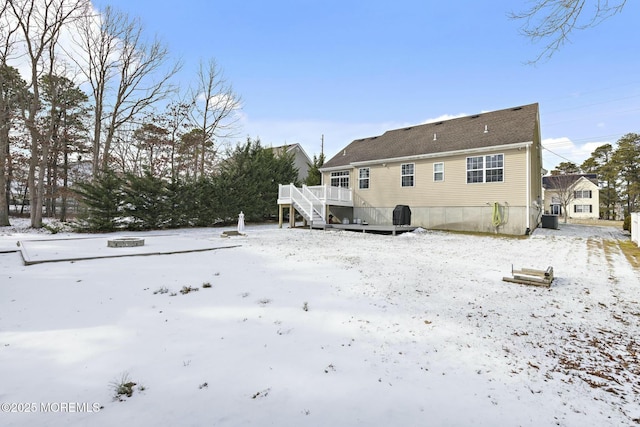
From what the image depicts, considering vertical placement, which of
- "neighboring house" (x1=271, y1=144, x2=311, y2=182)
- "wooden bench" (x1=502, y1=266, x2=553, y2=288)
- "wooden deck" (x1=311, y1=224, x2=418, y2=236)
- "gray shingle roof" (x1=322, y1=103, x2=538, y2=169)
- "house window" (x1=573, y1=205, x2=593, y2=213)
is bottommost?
"wooden bench" (x1=502, y1=266, x2=553, y2=288)

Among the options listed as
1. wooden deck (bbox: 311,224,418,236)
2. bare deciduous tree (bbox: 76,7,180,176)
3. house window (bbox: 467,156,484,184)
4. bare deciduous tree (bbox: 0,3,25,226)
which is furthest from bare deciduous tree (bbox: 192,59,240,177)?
house window (bbox: 467,156,484,184)

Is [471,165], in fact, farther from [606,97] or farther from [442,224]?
[606,97]

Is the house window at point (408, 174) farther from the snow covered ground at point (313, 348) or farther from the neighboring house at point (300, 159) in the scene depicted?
the neighboring house at point (300, 159)

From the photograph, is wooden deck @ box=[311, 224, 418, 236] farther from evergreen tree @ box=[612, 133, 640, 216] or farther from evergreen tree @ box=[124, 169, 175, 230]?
evergreen tree @ box=[612, 133, 640, 216]

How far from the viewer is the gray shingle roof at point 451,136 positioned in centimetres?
Answer: 1485

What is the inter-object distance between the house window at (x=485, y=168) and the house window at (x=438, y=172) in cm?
129

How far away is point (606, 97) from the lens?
1000 inches

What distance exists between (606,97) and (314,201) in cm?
2795

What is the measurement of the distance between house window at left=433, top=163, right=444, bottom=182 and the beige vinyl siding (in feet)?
0.55

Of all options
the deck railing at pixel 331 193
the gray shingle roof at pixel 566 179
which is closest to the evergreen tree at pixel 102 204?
the deck railing at pixel 331 193

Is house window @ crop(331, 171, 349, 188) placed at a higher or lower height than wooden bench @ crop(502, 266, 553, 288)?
higher

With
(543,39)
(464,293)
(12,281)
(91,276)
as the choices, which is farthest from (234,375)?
(543,39)

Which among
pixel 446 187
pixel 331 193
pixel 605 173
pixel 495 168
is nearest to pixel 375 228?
pixel 331 193

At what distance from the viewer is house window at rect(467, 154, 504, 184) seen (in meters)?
14.4
